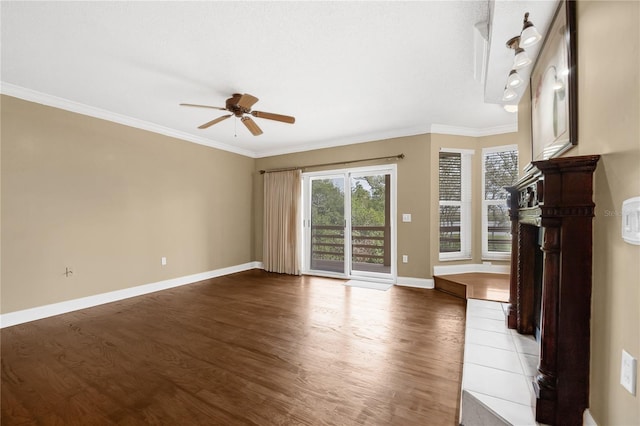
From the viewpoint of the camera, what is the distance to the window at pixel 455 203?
15.1 feet

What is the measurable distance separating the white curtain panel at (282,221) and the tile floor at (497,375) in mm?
3553

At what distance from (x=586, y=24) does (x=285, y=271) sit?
521 cm

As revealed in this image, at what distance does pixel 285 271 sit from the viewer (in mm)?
5594

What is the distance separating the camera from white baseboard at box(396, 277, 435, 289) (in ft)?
14.4

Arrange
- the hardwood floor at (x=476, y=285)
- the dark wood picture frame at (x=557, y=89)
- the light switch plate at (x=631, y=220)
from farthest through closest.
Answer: the hardwood floor at (x=476, y=285), the dark wood picture frame at (x=557, y=89), the light switch plate at (x=631, y=220)

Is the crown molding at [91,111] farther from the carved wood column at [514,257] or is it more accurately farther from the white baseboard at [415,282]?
the carved wood column at [514,257]

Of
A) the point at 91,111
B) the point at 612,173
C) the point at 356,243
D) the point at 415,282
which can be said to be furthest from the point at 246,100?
the point at 415,282

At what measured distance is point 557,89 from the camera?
157 cm

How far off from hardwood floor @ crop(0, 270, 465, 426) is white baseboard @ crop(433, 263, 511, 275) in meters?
0.75

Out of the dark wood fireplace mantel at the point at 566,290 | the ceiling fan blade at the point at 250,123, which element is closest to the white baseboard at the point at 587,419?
the dark wood fireplace mantel at the point at 566,290

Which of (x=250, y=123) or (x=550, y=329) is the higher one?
(x=250, y=123)

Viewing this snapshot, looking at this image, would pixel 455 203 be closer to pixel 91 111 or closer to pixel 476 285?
pixel 476 285

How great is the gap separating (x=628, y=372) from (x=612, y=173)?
742 millimetres

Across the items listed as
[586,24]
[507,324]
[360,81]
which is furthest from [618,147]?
[360,81]
